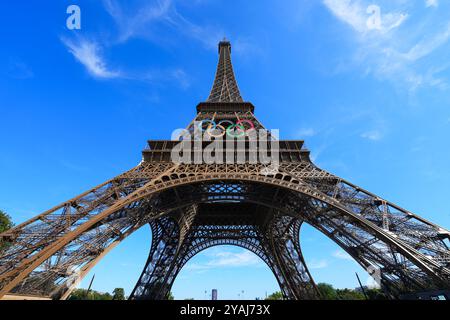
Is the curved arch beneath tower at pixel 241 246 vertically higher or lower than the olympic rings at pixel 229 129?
lower

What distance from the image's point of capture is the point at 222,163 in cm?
1741

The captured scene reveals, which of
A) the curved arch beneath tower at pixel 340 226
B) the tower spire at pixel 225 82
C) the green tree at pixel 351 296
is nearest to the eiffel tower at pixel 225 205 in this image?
the curved arch beneath tower at pixel 340 226

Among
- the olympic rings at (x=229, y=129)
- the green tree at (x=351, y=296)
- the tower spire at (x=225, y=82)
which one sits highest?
the tower spire at (x=225, y=82)

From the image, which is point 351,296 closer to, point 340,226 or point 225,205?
point 225,205

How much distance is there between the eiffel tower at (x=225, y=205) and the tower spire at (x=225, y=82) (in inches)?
170

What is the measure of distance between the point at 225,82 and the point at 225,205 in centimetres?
1682

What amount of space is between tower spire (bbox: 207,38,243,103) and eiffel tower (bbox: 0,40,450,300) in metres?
4.31

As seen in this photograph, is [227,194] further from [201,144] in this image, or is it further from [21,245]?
[21,245]

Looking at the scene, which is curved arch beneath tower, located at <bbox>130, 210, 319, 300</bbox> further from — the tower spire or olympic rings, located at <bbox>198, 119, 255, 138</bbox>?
the tower spire

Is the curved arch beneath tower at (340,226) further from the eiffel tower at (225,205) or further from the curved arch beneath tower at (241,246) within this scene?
the curved arch beneath tower at (241,246)

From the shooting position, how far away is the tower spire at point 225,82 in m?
28.7

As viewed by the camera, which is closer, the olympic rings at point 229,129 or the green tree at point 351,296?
the olympic rings at point 229,129

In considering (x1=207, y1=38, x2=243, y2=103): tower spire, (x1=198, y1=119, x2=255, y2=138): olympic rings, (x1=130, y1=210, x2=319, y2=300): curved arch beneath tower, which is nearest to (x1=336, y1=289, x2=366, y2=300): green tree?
(x1=130, y1=210, x2=319, y2=300): curved arch beneath tower
